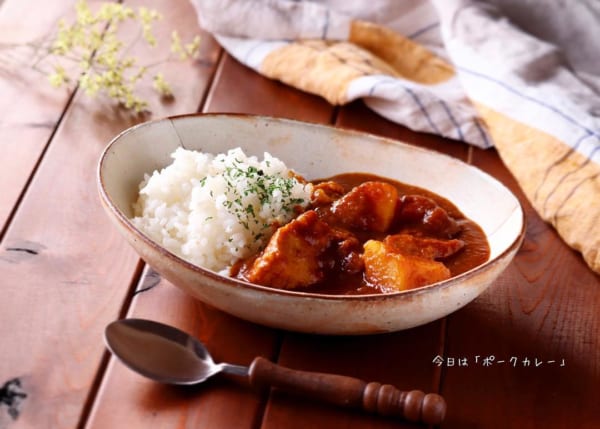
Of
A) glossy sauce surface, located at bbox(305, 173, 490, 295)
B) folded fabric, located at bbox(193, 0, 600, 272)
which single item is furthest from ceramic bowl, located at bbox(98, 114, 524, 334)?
folded fabric, located at bbox(193, 0, 600, 272)

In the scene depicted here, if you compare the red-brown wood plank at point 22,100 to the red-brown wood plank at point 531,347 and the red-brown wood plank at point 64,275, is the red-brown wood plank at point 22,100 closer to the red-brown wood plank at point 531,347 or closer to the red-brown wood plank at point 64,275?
the red-brown wood plank at point 64,275

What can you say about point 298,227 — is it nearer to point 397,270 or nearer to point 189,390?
point 397,270

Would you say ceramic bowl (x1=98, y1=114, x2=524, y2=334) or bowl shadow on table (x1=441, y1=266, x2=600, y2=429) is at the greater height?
ceramic bowl (x1=98, y1=114, x2=524, y2=334)

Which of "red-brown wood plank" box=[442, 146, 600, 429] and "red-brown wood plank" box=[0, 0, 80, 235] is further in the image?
"red-brown wood plank" box=[0, 0, 80, 235]

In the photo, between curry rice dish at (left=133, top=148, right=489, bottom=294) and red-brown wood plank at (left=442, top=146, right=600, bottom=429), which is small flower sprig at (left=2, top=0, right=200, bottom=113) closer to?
curry rice dish at (left=133, top=148, right=489, bottom=294)

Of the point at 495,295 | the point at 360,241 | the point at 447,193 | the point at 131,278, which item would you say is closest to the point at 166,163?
the point at 131,278

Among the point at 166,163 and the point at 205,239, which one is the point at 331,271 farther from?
the point at 166,163
